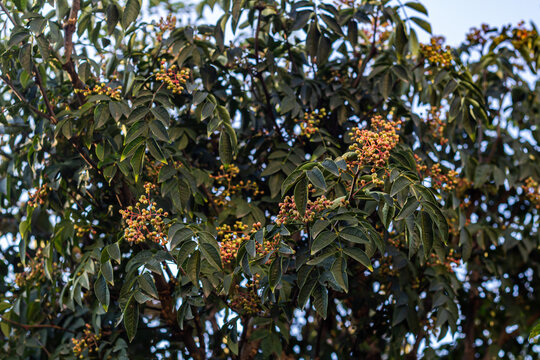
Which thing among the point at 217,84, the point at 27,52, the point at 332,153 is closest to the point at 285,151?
the point at 332,153

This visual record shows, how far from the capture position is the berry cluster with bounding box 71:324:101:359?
2.75 metres

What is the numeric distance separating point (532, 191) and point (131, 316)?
2.40 meters

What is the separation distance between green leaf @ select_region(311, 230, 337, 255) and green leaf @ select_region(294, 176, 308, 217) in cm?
9

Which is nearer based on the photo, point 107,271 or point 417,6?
point 107,271

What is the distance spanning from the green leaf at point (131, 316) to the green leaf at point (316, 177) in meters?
0.74

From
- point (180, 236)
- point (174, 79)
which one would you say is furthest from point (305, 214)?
point (174, 79)

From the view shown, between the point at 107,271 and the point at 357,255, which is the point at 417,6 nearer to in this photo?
the point at 357,255

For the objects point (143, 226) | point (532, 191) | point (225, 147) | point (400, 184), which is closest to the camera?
point (400, 184)

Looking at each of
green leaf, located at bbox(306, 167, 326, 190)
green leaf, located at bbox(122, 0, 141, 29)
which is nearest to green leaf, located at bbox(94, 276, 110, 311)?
green leaf, located at bbox(306, 167, 326, 190)

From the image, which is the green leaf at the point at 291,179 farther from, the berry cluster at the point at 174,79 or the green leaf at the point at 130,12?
the green leaf at the point at 130,12

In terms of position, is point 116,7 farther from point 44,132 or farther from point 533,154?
point 533,154

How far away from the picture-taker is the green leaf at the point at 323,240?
2.05m

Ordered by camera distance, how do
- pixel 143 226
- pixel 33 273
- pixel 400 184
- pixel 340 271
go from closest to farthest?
pixel 340 271 < pixel 400 184 < pixel 143 226 < pixel 33 273

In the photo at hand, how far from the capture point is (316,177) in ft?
6.68
